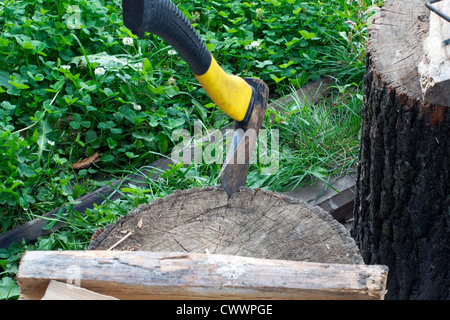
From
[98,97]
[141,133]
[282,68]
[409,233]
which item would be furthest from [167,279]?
[282,68]

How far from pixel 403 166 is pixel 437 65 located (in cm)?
41

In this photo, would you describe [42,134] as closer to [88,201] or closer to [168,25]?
[88,201]

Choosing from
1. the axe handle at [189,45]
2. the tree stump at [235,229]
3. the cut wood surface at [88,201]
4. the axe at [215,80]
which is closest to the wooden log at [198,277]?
the tree stump at [235,229]

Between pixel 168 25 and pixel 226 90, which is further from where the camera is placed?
pixel 226 90

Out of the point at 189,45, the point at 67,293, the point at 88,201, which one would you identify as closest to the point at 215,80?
the point at 189,45

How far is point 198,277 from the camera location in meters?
1.46

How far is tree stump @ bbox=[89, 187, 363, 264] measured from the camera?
1882mm

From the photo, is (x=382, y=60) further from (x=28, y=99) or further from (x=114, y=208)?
(x=28, y=99)

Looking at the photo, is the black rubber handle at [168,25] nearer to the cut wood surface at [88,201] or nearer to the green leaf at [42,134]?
the cut wood surface at [88,201]

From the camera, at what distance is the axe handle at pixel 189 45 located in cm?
162

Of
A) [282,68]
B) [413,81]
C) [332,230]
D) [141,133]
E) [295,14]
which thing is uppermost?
[295,14]

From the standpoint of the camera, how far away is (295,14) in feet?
11.6

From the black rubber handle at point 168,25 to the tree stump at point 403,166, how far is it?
662 mm
